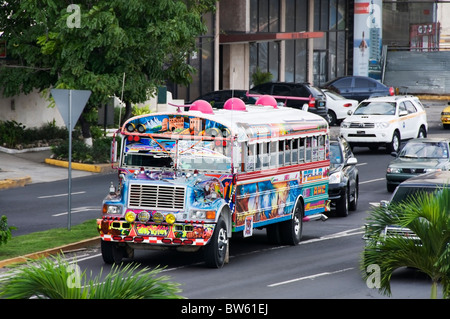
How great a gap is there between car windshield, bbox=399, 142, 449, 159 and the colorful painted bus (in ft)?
28.3

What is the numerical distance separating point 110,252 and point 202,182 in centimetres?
179

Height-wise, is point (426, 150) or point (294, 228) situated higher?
point (426, 150)

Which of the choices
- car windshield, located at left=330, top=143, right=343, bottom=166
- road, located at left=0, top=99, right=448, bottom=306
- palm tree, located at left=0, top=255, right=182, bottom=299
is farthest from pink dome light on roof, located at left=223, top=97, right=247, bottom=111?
palm tree, located at left=0, top=255, right=182, bottom=299

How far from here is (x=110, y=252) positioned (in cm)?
1566

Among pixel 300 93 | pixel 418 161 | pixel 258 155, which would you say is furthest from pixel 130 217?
pixel 300 93

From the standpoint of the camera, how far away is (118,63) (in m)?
30.7

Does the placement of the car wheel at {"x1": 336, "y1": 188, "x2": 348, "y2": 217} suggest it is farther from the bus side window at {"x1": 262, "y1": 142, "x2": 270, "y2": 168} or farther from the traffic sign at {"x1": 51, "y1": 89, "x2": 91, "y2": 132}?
the traffic sign at {"x1": 51, "y1": 89, "x2": 91, "y2": 132}

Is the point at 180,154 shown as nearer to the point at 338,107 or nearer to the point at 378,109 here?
the point at 378,109

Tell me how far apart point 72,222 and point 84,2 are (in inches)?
466

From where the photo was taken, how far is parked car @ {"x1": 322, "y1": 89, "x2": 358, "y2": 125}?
42.4 meters

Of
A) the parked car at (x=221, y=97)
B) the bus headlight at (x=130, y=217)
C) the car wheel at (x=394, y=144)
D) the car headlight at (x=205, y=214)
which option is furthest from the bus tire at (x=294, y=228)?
the parked car at (x=221, y=97)

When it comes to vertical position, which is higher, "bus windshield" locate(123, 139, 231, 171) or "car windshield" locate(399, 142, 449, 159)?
"bus windshield" locate(123, 139, 231, 171)
